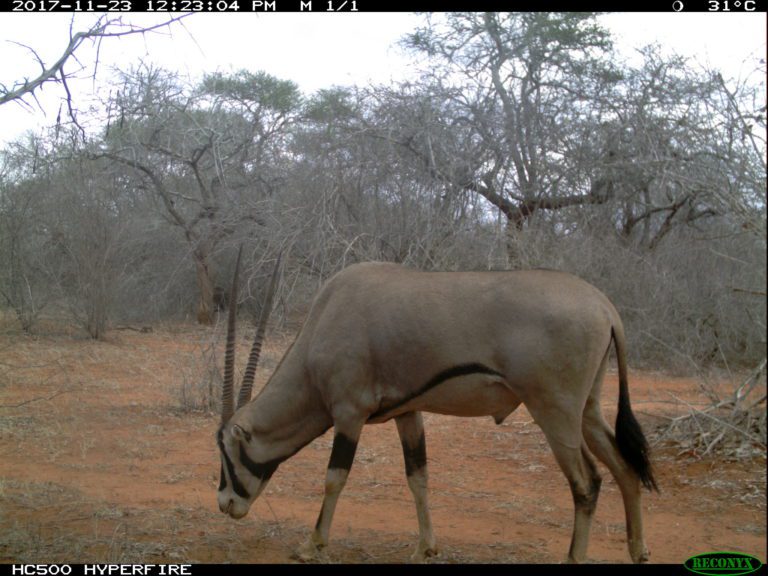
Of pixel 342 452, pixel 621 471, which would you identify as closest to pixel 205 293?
pixel 342 452

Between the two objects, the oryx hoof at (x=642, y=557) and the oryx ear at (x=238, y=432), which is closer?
the oryx hoof at (x=642, y=557)

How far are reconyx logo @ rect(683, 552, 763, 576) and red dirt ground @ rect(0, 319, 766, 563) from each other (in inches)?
14.8

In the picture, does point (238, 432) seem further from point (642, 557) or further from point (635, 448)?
point (642, 557)

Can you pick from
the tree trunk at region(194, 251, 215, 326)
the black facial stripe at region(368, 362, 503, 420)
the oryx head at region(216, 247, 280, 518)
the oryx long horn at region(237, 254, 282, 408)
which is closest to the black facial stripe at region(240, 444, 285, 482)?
the oryx head at region(216, 247, 280, 518)

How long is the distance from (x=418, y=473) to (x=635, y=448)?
1.44 metres

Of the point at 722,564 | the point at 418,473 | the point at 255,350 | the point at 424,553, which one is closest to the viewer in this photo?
the point at 722,564

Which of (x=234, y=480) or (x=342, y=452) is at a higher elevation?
(x=342, y=452)

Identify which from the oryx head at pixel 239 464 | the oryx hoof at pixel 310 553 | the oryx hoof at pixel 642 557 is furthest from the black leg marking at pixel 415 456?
the oryx hoof at pixel 642 557

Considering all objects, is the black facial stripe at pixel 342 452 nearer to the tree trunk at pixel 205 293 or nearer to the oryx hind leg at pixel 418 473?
the oryx hind leg at pixel 418 473

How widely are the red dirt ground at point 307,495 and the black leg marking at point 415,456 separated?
557mm

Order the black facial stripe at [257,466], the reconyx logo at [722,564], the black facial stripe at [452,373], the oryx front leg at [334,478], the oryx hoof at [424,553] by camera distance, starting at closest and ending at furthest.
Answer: the reconyx logo at [722,564], the black facial stripe at [452,373], the oryx front leg at [334,478], the oryx hoof at [424,553], the black facial stripe at [257,466]

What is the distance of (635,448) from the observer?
16.9 ft

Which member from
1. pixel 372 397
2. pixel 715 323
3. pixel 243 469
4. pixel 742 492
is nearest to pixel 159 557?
pixel 243 469

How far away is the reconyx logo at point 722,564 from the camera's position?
4371 millimetres
